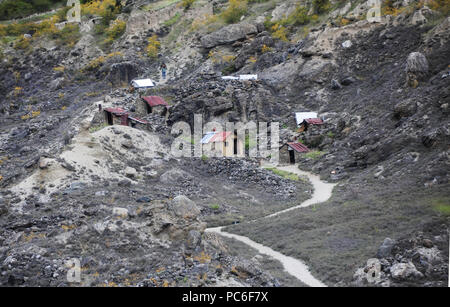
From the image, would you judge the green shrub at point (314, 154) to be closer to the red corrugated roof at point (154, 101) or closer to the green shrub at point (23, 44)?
the red corrugated roof at point (154, 101)

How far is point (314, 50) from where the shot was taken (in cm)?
5581

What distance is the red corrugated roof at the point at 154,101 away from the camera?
173ft

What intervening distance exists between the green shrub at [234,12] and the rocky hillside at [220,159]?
15.8 inches

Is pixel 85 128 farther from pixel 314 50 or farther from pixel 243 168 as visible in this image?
pixel 314 50

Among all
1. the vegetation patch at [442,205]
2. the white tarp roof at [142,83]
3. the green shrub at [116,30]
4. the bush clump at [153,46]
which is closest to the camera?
the vegetation patch at [442,205]

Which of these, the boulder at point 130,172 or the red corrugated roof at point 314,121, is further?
the red corrugated roof at point 314,121

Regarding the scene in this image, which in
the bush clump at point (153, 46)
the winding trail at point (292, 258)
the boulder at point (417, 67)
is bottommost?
the winding trail at point (292, 258)

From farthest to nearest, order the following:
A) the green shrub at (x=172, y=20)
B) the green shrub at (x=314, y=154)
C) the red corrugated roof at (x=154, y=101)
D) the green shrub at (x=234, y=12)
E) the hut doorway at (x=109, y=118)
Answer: the green shrub at (x=172, y=20) < the green shrub at (x=234, y=12) < the red corrugated roof at (x=154, y=101) < the hut doorway at (x=109, y=118) < the green shrub at (x=314, y=154)

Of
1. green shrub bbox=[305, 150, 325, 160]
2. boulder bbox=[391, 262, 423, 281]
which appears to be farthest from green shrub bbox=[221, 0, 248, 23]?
boulder bbox=[391, 262, 423, 281]

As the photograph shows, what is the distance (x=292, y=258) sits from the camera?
81.8ft

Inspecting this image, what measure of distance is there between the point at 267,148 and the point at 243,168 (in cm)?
596

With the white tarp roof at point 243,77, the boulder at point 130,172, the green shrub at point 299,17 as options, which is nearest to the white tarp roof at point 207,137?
the boulder at point 130,172

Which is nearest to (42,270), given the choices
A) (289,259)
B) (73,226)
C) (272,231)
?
(73,226)

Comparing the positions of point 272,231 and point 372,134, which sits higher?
point 372,134
